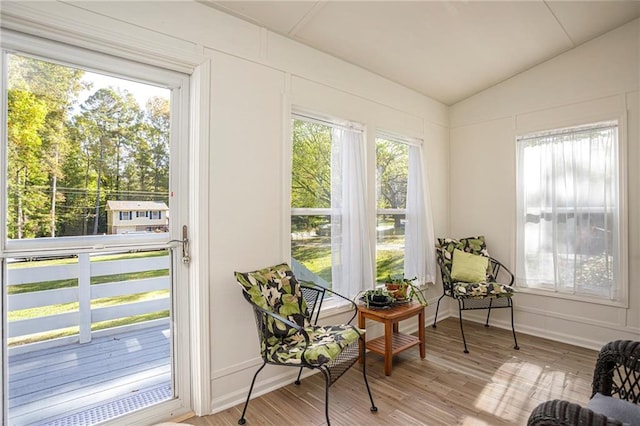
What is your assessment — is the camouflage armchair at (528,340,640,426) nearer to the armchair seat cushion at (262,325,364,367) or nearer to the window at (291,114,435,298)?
the armchair seat cushion at (262,325,364,367)

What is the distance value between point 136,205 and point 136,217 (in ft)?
0.24

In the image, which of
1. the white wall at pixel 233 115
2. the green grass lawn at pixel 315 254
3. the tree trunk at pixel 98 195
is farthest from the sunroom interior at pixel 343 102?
the tree trunk at pixel 98 195

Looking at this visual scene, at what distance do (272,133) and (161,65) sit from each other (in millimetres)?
834

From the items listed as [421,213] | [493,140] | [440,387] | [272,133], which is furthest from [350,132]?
[440,387]

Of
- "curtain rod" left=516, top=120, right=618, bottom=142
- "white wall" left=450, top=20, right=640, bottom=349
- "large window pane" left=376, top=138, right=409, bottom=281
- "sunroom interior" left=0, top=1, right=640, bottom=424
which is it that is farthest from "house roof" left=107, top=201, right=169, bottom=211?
"curtain rod" left=516, top=120, right=618, bottom=142

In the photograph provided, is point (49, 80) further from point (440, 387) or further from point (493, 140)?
point (493, 140)

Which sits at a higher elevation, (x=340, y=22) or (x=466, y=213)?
(x=340, y=22)

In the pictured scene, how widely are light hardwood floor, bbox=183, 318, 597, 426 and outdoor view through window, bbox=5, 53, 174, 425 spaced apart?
60cm

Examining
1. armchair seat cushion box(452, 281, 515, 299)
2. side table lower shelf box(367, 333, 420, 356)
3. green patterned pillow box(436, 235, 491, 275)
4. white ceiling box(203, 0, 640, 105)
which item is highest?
white ceiling box(203, 0, 640, 105)

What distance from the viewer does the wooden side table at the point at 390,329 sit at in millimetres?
2594

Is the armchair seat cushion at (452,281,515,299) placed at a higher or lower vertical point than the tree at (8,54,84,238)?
lower

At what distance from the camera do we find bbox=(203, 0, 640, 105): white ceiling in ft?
7.73

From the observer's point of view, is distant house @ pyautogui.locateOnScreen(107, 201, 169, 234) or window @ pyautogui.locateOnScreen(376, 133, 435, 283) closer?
distant house @ pyautogui.locateOnScreen(107, 201, 169, 234)

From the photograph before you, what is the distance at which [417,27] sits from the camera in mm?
2645
